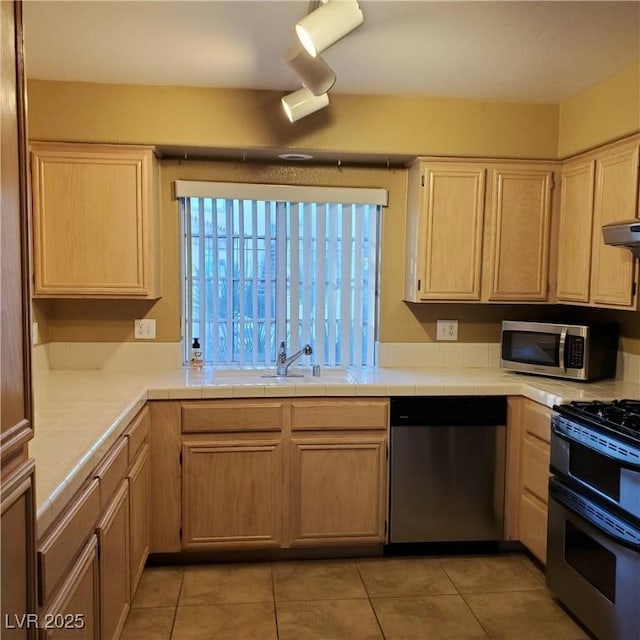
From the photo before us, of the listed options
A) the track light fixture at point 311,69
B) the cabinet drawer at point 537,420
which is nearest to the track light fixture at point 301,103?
the track light fixture at point 311,69

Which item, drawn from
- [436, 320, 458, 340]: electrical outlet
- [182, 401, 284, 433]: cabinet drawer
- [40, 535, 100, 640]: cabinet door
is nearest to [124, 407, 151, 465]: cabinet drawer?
[182, 401, 284, 433]: cabinet drawer

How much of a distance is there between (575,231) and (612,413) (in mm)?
1100

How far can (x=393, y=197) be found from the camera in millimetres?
3355

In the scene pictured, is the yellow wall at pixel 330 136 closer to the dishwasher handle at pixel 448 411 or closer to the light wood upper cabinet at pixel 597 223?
the light wood upper cabinet at pixel 597 223

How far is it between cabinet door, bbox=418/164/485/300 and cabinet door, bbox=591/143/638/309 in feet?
1.88

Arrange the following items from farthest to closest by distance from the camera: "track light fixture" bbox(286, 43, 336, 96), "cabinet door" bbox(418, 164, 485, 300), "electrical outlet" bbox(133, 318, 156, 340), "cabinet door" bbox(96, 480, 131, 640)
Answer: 1. "electrical outlet" bbox(133, 318, 156, 340)
2. "cabinet door" bbox(418, 164, 485, 300)
3. "track light fixture" bbox(286, 43, 336, 96)
4. "cabinet door" bbox(96, 480, 131, 640)

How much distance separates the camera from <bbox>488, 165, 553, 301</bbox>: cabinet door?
3107 millimetres

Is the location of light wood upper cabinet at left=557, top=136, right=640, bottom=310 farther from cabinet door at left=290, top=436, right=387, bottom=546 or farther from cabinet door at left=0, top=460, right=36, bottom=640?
cabinet door at left=0, top=460, right=36, bottom=640

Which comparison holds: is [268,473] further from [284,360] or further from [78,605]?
[78,605]

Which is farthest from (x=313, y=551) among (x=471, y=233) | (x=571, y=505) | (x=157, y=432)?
(x=471, y=233)

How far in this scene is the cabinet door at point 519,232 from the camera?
3.11 meters

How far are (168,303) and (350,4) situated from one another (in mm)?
1925

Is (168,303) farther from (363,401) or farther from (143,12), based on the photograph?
(143,12)

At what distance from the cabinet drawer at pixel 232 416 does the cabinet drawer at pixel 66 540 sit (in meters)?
0.94
